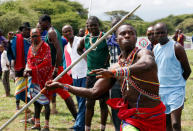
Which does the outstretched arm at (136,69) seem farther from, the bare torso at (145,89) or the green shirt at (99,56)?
the green shirt at (99,56)

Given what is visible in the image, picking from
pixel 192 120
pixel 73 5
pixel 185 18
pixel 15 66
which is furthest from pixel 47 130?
pixel 185 18

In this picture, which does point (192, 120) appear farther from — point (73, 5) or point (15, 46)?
point (73, 5)

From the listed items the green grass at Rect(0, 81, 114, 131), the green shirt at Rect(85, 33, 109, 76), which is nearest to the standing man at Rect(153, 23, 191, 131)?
the green shirt at Rect(85, 33, 109, 76)

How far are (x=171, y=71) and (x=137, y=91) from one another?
1515 millimetres

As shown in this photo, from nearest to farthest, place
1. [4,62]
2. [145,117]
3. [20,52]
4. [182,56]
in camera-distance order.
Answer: [145,117] → [182,56] → [20,52] → [4,62]

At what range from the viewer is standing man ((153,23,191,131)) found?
4.18 m

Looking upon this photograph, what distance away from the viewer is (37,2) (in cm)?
6500

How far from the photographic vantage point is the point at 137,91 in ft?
9.66

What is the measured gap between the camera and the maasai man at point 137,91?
285 cm

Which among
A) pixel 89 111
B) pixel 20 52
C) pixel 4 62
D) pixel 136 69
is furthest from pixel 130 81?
pixel 4 62

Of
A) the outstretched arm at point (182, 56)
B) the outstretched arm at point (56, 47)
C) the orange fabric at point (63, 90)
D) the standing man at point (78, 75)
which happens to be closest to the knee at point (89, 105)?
the standing man at point (78, 75)

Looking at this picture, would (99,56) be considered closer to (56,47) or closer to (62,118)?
(56,47)

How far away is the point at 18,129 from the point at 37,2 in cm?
6271

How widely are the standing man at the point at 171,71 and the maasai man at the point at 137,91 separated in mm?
1293
